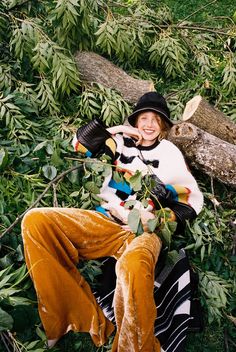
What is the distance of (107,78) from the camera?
4707 mm

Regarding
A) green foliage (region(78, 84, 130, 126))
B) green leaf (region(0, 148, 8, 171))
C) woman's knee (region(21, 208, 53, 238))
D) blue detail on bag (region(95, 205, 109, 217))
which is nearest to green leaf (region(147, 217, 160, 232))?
blue detail on bag (region(95, 205, 109, 217))

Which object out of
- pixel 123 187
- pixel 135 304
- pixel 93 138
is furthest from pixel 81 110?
pixel 135 304

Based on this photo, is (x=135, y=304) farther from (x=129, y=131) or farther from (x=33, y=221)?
(x=129, y=131)

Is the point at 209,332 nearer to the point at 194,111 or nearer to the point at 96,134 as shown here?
the point at 96,134

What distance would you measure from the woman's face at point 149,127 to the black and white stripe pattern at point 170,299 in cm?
82

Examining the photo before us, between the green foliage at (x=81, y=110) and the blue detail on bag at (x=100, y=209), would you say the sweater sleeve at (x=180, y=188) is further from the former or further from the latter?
the blue detail on bag at (x=100, y=209)

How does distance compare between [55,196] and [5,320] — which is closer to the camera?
[5,320]

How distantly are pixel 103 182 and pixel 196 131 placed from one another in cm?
100

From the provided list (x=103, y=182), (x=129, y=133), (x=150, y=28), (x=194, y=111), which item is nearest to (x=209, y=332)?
(x=103, y=182)

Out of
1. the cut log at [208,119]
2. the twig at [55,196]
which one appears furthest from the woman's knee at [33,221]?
the cut log at [208,119]

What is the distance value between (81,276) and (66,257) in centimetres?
19

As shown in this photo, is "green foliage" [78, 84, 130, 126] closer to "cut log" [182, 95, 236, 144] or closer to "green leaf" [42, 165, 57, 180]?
"cut log" [182, 95, 236, 144]

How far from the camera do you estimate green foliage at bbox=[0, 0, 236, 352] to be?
121 inches

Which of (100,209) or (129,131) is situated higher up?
(129,131)
